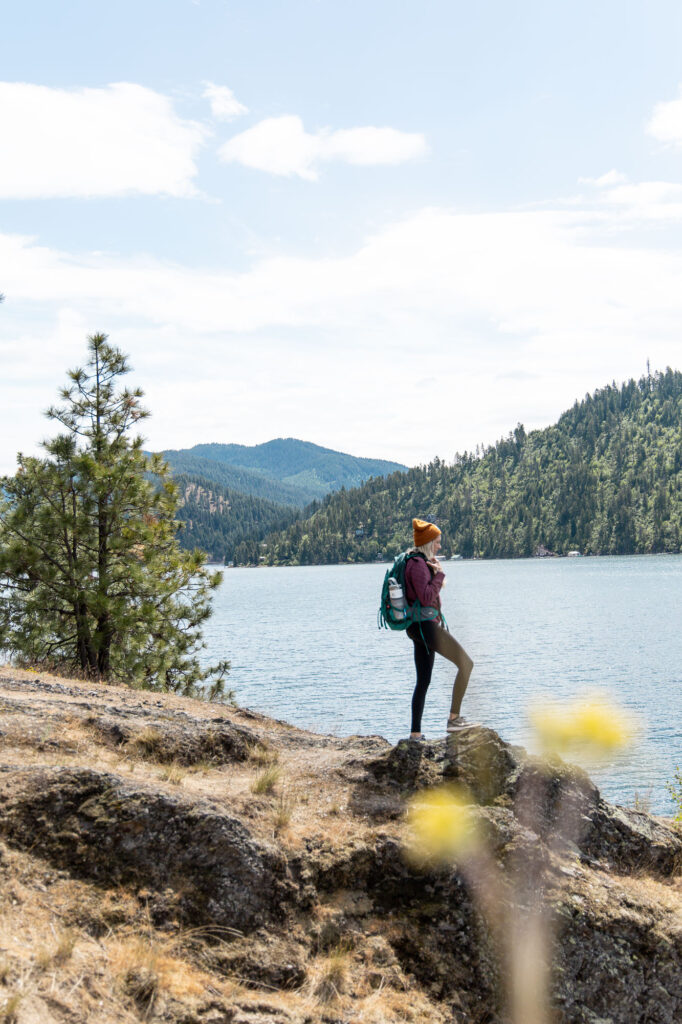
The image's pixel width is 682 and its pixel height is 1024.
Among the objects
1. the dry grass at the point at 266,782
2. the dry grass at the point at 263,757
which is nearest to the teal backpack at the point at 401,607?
the dry grass at the point at 266,782

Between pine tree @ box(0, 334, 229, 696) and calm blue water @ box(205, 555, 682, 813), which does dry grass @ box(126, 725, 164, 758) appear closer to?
calm blue water @ box(205, 555, 682, 813)

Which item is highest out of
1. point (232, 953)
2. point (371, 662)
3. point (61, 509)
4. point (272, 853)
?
point (61, 509)

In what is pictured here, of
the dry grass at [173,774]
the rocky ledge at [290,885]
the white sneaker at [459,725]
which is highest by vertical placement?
the white sneaker at [459,725]

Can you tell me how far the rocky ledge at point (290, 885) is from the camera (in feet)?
18.4

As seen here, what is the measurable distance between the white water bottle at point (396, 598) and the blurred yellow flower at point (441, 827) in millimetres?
1879

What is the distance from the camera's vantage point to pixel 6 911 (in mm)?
5559

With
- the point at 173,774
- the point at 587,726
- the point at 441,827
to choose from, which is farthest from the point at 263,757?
the point at 587,726

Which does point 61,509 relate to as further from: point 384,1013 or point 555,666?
point 555,666

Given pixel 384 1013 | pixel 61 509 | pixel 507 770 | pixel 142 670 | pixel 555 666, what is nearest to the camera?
pixel 384 1013

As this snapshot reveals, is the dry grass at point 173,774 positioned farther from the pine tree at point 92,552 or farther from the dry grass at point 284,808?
the pine tree at point 92,552

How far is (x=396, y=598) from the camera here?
27.1 feet

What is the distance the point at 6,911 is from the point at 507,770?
16.1 ft

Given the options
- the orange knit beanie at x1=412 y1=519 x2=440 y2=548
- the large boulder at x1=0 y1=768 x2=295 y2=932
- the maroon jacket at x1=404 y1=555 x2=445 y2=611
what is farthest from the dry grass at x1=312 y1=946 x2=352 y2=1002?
the orange knit beanie at x1=412 y1=519 x2=440 y2=548

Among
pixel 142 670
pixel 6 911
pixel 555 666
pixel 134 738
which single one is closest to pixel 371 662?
pixel 555 666
